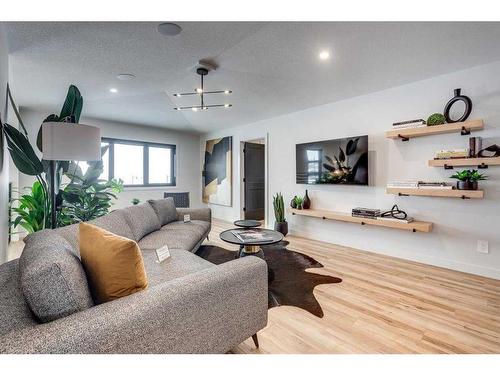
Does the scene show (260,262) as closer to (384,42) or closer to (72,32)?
(384,42)

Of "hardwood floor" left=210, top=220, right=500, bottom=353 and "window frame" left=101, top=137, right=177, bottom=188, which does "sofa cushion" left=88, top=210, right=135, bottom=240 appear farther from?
"window frame" left=101, top=137, right=177, bottom=188

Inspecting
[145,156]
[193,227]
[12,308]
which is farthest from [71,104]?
[145,156]

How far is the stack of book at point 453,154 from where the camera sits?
2746 millimetres

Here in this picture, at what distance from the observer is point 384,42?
7.49 feet

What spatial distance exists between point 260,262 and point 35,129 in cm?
525

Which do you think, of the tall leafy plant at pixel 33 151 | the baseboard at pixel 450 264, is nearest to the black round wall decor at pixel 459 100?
the baseboard at pixel 450 264

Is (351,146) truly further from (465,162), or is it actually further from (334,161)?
(465,162)

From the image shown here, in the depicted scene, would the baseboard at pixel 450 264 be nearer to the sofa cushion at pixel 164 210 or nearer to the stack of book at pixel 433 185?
the stack of book at pixel 433 185

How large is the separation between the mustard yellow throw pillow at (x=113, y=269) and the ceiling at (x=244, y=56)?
1.81 metres

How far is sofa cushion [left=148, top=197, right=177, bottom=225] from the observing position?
3453mm

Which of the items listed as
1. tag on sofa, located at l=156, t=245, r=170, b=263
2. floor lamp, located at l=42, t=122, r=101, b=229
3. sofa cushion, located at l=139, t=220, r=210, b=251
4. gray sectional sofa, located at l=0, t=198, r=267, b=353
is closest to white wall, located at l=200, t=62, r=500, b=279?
sofa cushion, located at l=139, t=220, r=210, b=251
